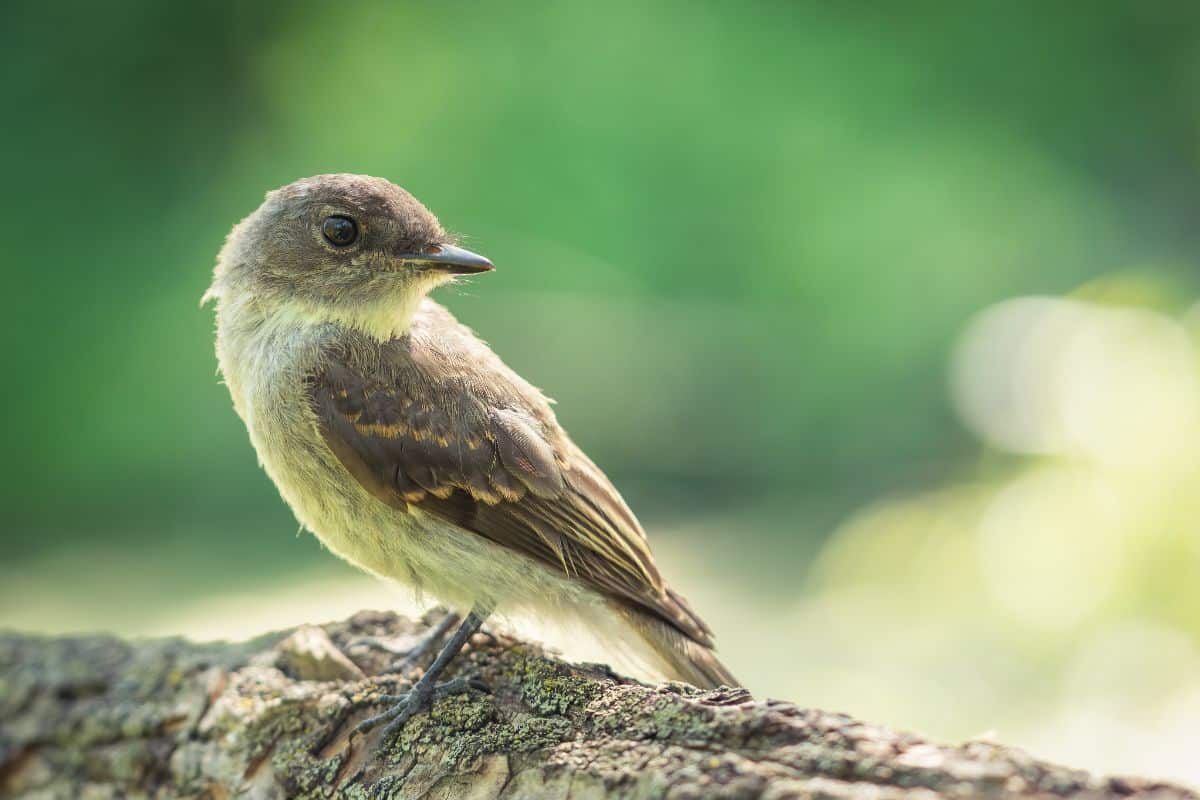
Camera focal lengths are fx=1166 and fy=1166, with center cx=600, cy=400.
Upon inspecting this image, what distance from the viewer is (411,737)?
8.68 ft

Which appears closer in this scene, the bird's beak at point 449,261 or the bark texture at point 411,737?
the bark texture at point 411,737

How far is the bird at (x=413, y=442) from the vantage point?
3.06m

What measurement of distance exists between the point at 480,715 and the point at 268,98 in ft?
17.9

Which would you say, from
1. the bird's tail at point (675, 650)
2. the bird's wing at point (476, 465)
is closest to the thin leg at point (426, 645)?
the bird's wing at point (476, 465)

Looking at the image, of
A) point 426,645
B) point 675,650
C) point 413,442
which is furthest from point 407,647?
point 675,650

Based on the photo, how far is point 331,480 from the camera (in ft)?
10.1

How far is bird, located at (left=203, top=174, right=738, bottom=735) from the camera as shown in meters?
3.06

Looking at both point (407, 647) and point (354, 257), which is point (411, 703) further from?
point (354, 257)

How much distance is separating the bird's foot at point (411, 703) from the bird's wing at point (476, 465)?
41cm

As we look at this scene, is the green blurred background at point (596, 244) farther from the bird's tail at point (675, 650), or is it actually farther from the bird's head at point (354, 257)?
the bird's head at point (354, 257)

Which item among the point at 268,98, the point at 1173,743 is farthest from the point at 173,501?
the point at 1173,743

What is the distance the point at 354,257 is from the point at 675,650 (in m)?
1.39

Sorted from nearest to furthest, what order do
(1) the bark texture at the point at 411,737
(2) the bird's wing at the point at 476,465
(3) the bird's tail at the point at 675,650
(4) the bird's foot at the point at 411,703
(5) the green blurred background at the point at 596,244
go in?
(1) the bark texture at the point at 411,737 < (4) the bird's foot at the point at 411,703 < (2) the bird's wing at the point at 476,465 < (3) the bird's tail at the point at 675,650 < (5) the green blurred background at the point at 596,244

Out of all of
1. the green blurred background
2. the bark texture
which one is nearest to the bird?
the bark texture
